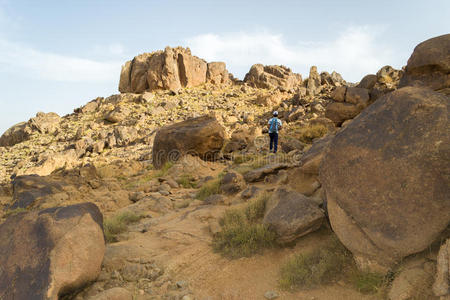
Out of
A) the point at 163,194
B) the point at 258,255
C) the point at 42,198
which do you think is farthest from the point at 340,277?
the point at 42,198

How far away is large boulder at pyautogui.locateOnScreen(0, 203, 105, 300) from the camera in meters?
2.85

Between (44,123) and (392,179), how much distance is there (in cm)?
3354

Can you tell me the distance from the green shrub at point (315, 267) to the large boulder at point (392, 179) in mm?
230

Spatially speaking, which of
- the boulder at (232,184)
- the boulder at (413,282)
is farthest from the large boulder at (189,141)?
the boulder at (413,282)

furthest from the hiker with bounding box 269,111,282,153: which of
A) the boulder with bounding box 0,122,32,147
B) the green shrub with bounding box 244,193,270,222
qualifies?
the boulder with bounding box 0,122,32,147

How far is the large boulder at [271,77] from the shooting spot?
37.9 meters

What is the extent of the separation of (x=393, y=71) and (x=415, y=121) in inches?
706

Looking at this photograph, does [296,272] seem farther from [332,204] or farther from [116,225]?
[116,225]

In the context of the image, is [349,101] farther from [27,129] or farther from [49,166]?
[27,129]

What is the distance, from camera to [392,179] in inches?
118

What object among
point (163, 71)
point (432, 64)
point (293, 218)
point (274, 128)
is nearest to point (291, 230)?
point (293, 218)

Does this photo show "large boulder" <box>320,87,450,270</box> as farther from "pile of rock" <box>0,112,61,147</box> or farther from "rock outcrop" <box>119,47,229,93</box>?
"rock outcrop" <box>119,47,229,93</box>

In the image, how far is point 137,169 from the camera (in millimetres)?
13180

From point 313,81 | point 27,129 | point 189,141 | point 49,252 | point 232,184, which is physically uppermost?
point 313,81
